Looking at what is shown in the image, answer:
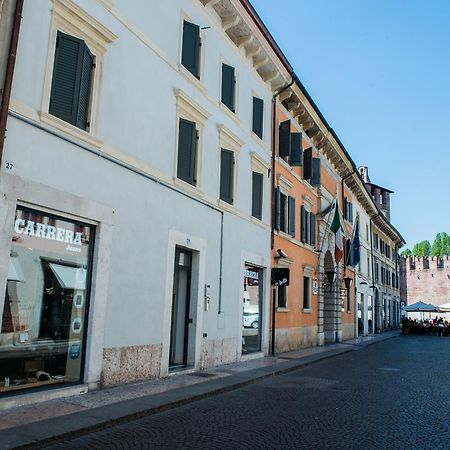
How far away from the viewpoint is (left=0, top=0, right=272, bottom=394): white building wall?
7.91 m

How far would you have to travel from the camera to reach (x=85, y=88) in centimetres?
898

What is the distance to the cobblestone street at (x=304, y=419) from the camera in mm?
6059

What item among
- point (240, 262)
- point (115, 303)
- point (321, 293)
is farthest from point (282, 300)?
point (115, 303)

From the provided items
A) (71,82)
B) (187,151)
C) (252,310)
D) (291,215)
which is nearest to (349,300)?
(291,215)

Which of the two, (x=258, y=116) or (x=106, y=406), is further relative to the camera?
(x=258, y=116)

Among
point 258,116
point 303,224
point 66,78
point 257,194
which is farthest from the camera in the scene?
point 303,224

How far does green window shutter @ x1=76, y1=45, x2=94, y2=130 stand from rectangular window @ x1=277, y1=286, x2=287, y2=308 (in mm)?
10905

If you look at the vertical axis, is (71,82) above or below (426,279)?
below

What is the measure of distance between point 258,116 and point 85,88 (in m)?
8.88

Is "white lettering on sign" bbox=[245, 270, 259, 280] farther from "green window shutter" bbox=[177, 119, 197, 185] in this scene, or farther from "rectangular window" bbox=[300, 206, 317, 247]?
"rectangular window" bbox=[300, 206, 317, 247]

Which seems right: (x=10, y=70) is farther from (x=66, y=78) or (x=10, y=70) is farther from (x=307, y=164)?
(x=307, y=164)

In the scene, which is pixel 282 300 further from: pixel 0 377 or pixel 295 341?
pixel 0 377

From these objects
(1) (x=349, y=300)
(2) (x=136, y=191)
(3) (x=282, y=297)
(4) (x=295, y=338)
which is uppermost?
(2) (x=136, y=191)

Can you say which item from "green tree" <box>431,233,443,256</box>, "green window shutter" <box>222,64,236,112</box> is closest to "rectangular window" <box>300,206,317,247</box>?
"green window shutter" <box>222,64,236,112</box>
